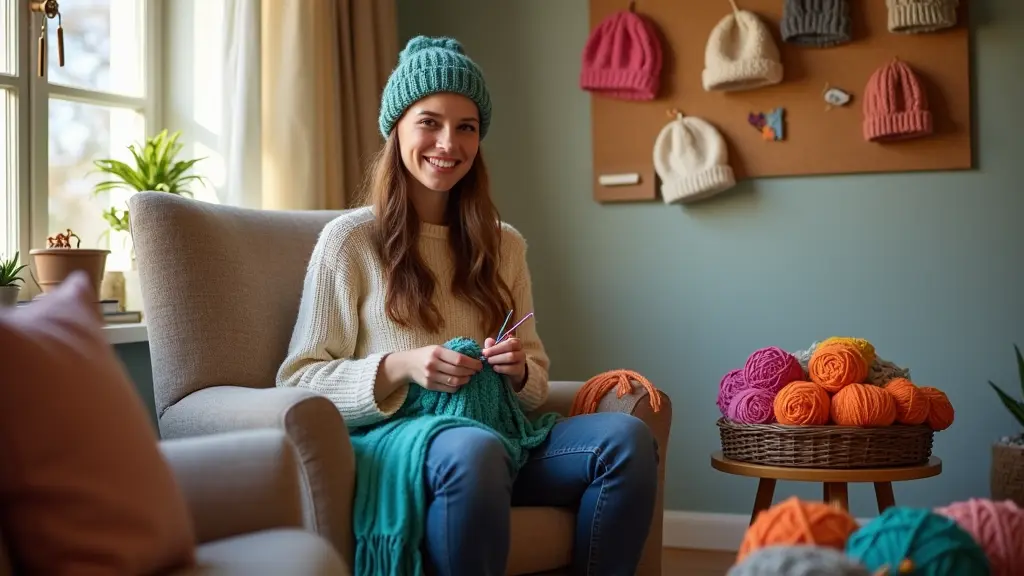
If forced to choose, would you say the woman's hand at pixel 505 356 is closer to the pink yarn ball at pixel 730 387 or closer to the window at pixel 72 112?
the pink yarn ball at pixel 730 387

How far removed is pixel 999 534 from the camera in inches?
44.5

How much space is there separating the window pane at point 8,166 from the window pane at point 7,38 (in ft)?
0.18

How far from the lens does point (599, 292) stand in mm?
3037

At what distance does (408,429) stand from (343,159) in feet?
4.13

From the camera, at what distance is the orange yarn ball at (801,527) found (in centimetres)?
108

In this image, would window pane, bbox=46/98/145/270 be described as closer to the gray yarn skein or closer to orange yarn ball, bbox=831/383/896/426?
orange yarn ball, bbox=831/383/896/426

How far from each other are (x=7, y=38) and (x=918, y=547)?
2.05 meters

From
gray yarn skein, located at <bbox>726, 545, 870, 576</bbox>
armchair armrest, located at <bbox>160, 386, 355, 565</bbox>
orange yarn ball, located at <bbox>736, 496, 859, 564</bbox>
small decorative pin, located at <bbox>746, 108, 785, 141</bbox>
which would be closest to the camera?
gray yarn skein, located at <bbox>726, 545, 870, 576</bbox>

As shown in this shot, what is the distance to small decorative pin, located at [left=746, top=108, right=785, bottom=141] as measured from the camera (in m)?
2.81

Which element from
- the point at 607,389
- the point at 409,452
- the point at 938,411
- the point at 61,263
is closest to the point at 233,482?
the point at 409,452

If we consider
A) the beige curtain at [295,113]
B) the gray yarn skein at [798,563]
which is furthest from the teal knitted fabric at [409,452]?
the beige curtain at [295,113]

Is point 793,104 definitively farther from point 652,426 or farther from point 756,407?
point 652,426

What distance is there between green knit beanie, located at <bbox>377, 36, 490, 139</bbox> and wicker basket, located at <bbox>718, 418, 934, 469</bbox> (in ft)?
2.79

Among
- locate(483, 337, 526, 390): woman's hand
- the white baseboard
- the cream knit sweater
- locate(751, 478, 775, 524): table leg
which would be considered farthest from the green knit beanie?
the white baseboard
